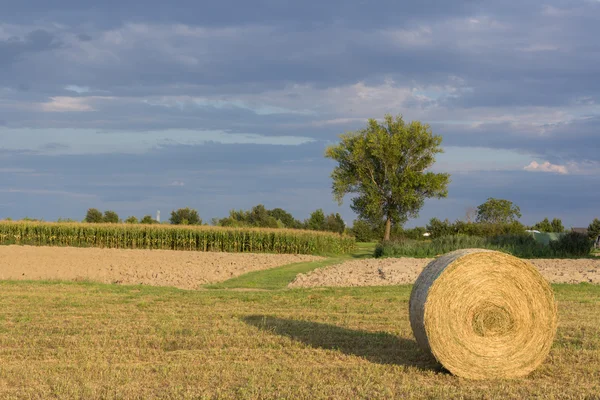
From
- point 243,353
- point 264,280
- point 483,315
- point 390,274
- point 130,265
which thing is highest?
point 483,315

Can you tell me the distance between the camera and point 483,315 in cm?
822

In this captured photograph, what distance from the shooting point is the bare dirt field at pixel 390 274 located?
61.6 ft

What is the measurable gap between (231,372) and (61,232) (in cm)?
3645

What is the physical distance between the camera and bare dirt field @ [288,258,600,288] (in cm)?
1877

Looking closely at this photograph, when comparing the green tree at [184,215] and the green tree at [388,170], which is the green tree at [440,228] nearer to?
the green tree at [388,170]

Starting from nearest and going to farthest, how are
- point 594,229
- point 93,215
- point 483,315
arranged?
1. point 483,315
2. point 594,229
3. point 93,215

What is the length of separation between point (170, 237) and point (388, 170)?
55.5 feet

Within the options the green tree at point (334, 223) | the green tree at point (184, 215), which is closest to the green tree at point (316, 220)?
the green tree at point (334, 223)

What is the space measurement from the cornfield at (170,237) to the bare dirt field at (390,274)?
50.7 feet

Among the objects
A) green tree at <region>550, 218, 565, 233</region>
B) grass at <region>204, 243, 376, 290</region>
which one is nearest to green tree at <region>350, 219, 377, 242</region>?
green tree at <region>550, 218, 565, 233</region>

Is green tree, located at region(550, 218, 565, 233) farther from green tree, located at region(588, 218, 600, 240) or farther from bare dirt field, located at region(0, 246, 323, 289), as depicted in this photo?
bare dirt field, located at region(0, 246, 323, 289)

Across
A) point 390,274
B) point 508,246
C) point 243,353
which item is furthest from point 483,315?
point 508,246

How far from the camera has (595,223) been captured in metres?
50.2

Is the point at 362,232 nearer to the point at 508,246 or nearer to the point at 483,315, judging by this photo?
the point at 508,246
